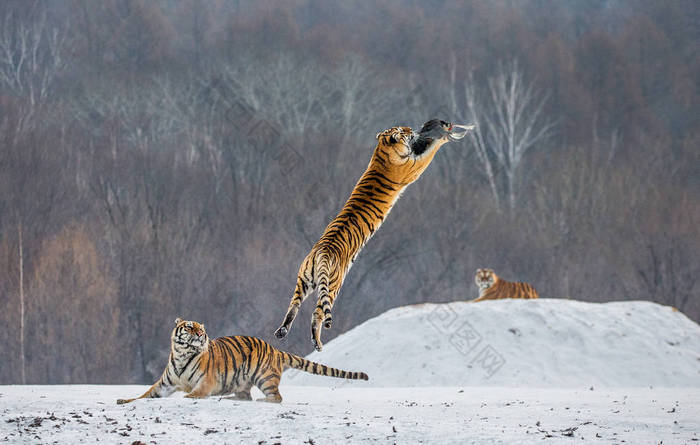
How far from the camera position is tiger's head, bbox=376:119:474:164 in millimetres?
4707

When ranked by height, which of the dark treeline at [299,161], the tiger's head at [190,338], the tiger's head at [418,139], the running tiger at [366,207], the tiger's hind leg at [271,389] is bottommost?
the tiger's hind leg at [271,389]

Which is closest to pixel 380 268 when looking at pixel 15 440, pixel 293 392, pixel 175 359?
pixel 293 392

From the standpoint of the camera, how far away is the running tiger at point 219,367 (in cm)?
898

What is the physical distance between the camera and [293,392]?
11586 millimetres

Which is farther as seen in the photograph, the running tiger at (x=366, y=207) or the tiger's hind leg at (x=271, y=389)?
the tiger's hind leg at (x=271, y=389)

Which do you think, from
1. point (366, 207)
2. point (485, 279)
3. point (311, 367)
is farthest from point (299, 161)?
point (366, 207)

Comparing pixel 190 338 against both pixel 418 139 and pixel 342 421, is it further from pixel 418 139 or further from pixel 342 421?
pixel 418 139

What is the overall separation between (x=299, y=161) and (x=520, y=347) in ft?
55.5

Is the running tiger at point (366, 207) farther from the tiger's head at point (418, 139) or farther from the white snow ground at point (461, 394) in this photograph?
the white snow ground at point (461, 394)

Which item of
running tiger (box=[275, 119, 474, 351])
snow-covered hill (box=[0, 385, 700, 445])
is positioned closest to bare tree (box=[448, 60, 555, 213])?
snow-covered hill (box=[0, 385, 700, 445])

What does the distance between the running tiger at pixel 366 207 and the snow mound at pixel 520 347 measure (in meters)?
9.72

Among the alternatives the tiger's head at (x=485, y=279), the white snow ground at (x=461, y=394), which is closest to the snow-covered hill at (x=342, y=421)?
the white snow ground at (x=461, y=394)

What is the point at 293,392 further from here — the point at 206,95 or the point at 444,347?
the point at 206,95

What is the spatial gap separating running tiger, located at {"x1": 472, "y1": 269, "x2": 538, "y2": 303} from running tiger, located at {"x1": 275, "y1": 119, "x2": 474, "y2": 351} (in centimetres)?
1352
